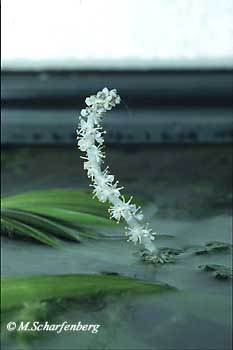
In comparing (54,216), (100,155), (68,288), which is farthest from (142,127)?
(100,155)

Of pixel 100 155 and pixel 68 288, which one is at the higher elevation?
pixel 100 155

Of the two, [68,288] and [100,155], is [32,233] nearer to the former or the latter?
[68,288]

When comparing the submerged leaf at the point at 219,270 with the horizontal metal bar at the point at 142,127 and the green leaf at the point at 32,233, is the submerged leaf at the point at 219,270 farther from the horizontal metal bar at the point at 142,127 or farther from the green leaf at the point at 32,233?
the horizontal metal bar at the point at 142,127

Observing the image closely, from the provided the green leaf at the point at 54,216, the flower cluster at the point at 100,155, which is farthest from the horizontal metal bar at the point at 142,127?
the flower cluster at the point at 100,155

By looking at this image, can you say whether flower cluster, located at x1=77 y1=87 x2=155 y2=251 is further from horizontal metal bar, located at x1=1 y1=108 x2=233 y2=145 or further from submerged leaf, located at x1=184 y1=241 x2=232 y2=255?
horizontal metal bar, located at x1=1 y1=108 x2=233 y2=145

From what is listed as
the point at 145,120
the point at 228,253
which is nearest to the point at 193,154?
the point at 145,120

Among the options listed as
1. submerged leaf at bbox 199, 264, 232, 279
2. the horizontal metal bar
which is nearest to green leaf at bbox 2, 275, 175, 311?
submerged leaf at bbox 199, 264, 232, 279

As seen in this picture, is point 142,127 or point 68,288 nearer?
point 68,288
